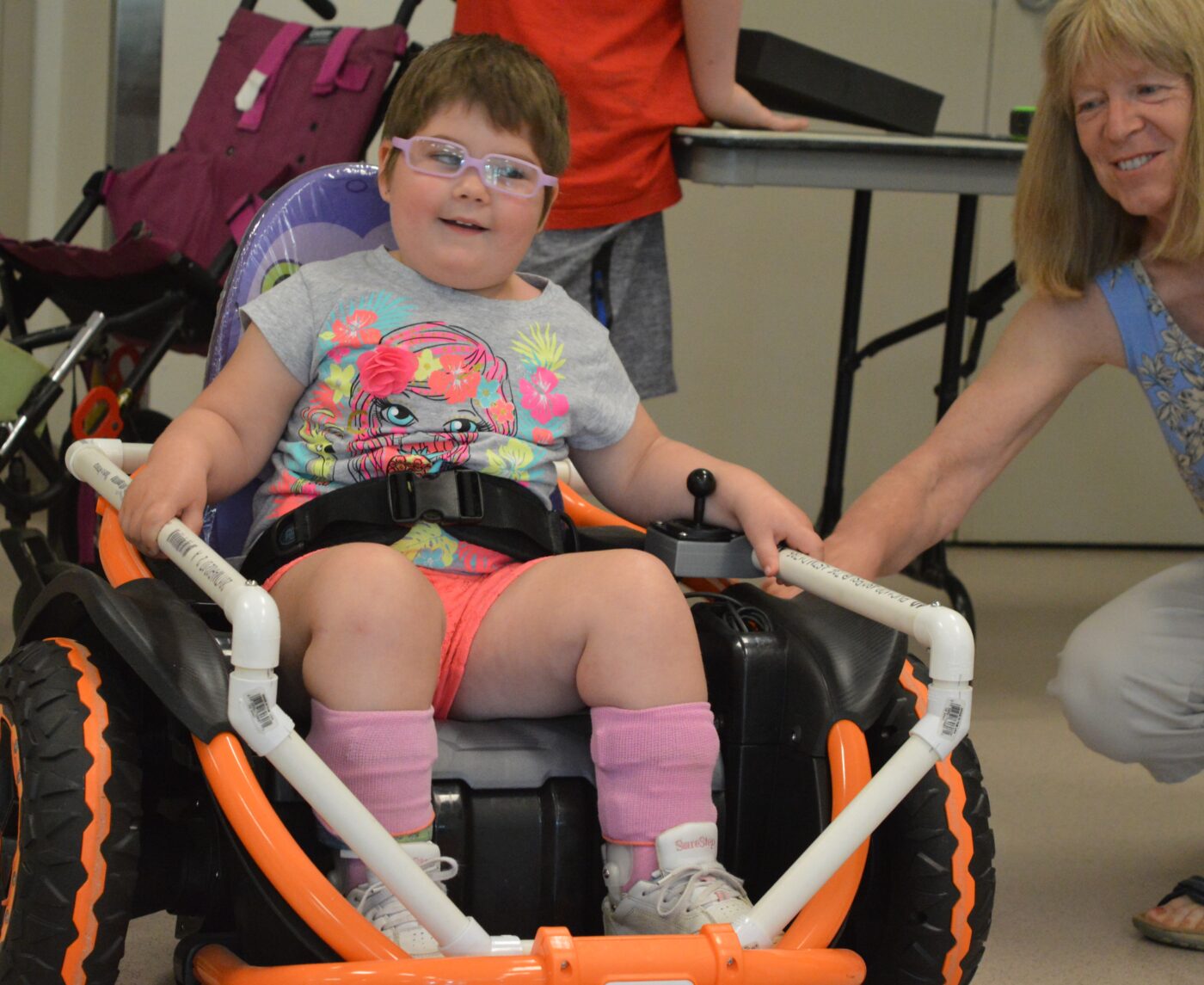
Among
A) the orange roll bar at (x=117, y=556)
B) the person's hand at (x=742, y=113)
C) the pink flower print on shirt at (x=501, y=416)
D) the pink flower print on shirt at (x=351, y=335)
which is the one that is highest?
the person's hand at (x=742, y=113)

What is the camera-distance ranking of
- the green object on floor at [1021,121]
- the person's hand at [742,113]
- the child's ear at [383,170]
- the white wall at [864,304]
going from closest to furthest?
the child's ear at [383,170] → the person's hand at [742,113] → the green object on floor at [1021,121] → the white wall at [864,304]

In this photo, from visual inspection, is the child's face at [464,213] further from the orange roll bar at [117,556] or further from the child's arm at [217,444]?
the orange roll bar at [117,556]

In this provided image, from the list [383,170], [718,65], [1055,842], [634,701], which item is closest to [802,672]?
[634,701]

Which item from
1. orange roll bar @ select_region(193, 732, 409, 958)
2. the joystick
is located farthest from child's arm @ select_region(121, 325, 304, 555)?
the joystick

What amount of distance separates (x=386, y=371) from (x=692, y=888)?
0.49 meters

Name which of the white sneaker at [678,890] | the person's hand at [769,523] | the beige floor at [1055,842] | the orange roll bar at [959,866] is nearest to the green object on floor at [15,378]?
the beige floor at [1055,842]

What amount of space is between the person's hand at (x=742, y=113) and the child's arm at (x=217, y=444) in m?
1.02

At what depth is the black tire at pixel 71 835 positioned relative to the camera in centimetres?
96

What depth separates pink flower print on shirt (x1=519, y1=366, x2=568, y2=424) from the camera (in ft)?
4.31

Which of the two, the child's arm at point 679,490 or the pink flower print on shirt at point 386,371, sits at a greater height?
the pink flower print on shirt at point 386,371

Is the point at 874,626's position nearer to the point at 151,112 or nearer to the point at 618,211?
the point at 618,211

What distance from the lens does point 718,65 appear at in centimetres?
207

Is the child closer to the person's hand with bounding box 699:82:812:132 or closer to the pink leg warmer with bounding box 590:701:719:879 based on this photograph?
the pink leg warmer with bounding box 590:701:719:879

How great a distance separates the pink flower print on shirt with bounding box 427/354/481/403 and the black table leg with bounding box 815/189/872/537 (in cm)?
149
